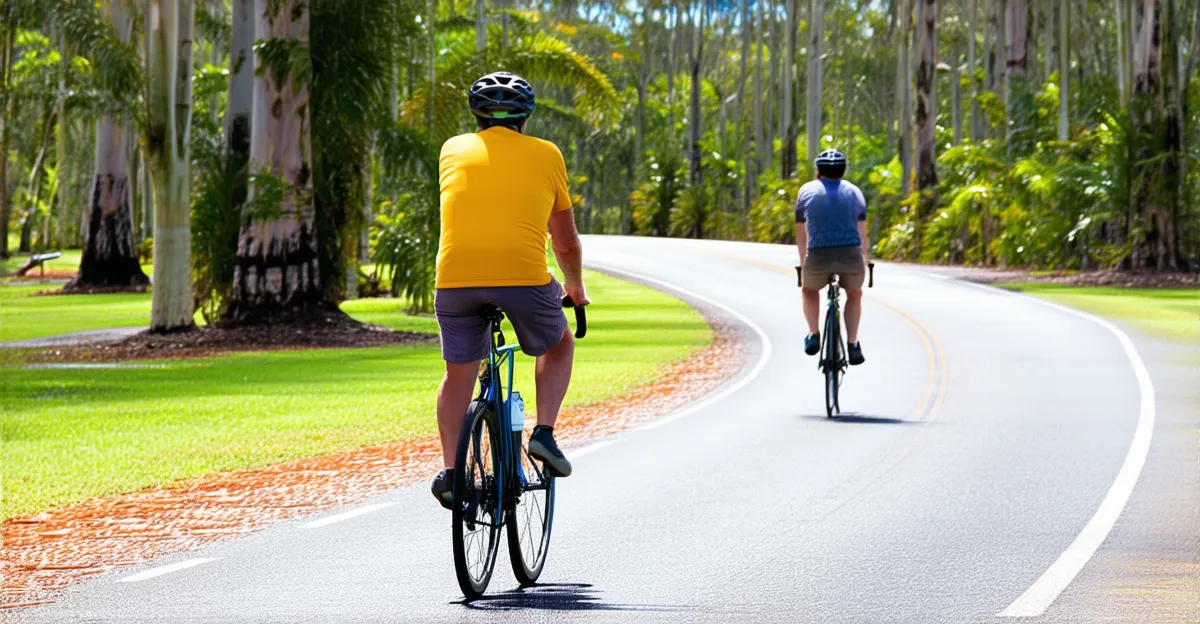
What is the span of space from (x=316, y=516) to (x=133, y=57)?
687 inches

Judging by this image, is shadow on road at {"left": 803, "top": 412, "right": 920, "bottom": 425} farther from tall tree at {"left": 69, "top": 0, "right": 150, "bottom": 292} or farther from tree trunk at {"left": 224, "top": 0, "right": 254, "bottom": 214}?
tall tree at {"left": 69, "top": 0, "right": 150, "bottom": 292}

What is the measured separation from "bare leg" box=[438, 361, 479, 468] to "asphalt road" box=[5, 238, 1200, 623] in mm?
694

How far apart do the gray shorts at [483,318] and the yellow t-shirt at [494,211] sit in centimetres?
4

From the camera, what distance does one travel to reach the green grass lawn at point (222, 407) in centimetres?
1298

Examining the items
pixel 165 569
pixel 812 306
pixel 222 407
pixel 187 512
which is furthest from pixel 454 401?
pixel 222 407

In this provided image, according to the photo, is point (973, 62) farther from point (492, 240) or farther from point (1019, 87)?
point (492, 240)

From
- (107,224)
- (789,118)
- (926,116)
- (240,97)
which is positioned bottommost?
(107,224)

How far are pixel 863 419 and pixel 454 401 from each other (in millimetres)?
8537

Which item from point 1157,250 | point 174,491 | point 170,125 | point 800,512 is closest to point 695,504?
point 800,512

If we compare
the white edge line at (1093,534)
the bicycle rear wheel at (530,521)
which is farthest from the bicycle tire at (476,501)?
the white edge line at (1093,534)

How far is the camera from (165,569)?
8.77m

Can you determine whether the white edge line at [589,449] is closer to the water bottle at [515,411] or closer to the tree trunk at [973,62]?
the water bottle at [515,411]

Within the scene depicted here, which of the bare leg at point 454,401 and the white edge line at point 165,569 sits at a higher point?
the bare leg at point 454,401

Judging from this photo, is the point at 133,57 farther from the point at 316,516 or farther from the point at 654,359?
the point at 316,516
